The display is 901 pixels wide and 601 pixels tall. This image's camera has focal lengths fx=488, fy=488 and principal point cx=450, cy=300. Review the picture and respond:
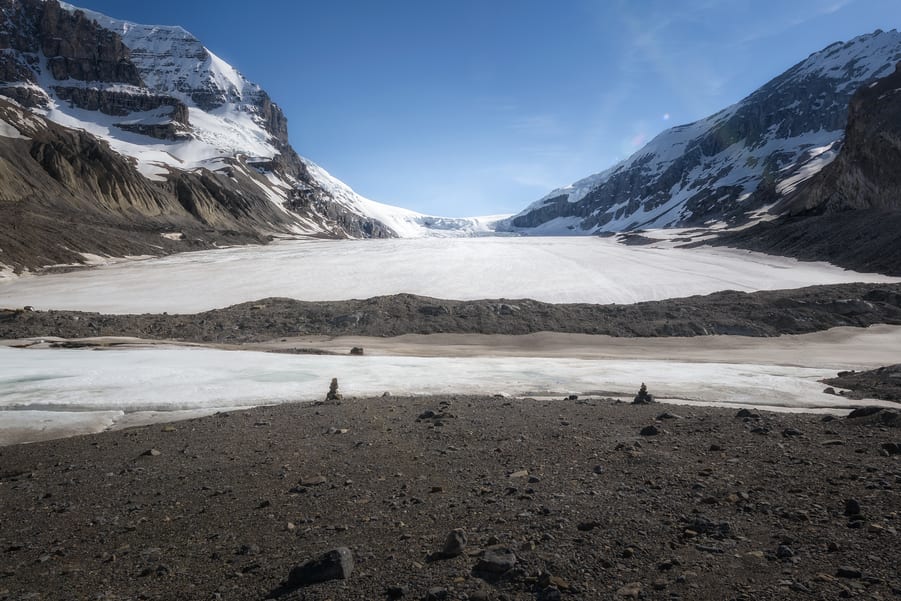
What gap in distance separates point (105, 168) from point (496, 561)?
10579 centimetres

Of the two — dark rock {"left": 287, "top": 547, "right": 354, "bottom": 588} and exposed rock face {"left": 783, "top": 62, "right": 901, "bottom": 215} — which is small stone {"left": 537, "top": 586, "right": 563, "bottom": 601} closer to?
dark rock {"left": 287, "top": 547, "right": 354, "bottom": 588}

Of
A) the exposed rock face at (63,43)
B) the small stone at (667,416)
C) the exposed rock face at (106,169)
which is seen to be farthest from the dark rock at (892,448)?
the exposed rock face at (63,43)

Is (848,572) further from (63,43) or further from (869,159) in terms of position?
(63,43)

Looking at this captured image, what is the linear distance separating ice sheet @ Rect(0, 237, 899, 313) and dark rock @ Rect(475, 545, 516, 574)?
1209 inches

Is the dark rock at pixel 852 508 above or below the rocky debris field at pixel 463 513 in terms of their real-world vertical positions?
above

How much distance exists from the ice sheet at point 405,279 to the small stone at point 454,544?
30.4 m

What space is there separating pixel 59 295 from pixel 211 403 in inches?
1226

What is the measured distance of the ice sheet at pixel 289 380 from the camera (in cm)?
1055

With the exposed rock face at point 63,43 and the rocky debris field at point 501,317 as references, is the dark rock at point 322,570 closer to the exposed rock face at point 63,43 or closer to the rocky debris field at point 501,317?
the rocky debris field at point 501,317

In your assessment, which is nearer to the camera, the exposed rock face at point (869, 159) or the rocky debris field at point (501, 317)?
the rocky debris field at point (501, 317)

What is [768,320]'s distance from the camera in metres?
26.9

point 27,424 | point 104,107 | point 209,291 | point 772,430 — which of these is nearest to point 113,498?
point 27,424

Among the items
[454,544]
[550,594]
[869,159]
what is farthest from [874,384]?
[869,159]

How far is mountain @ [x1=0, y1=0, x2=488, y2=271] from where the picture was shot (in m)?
61.7
